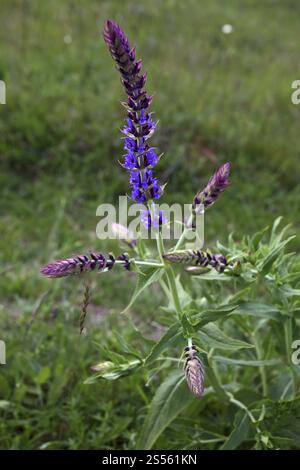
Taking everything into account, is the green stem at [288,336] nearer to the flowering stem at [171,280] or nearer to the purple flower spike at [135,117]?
the flowering stem at [171,280]

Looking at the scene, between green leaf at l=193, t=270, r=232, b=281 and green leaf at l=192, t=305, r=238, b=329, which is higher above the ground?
Answer: green leaf at l=193, t=270, r=232, b=281

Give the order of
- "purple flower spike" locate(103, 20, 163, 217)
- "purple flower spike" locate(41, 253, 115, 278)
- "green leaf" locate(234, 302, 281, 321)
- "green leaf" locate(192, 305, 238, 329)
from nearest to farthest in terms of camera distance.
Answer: "purple flower spike" locate(103, 20, 163, 217) < "purple flower spike" locate(41, 253, 115, 278) < "green leaf" locate(192, 305, 238, 329) < "green leaf" locate(234, 302, 281, 321)

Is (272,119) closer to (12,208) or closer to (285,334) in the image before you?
(12,208)

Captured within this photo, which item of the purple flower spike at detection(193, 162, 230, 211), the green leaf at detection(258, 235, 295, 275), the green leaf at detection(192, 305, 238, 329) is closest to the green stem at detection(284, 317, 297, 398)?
the green leaf at detection(258, 235, 295, 275)

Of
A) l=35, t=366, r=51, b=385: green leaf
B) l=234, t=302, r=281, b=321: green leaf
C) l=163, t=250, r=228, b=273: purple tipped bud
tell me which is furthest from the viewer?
l=35, t=366, r=51, b=385: green leaf

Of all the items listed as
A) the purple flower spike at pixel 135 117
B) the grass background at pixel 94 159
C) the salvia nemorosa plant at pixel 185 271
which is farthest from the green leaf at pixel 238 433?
the purple flower spike at pixel 135 117

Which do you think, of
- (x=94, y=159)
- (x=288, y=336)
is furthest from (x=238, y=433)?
(x=94, y=159)

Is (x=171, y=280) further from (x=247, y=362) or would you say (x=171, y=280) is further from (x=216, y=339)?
(x=247, y=362)

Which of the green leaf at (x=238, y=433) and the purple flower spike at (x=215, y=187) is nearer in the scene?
the purple flower spike at (x=215, y=187)

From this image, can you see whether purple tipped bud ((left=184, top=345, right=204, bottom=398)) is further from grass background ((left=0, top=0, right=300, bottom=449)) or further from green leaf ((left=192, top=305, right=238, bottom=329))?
grass background ((left=0, top=0, right=300, bottom=449))
